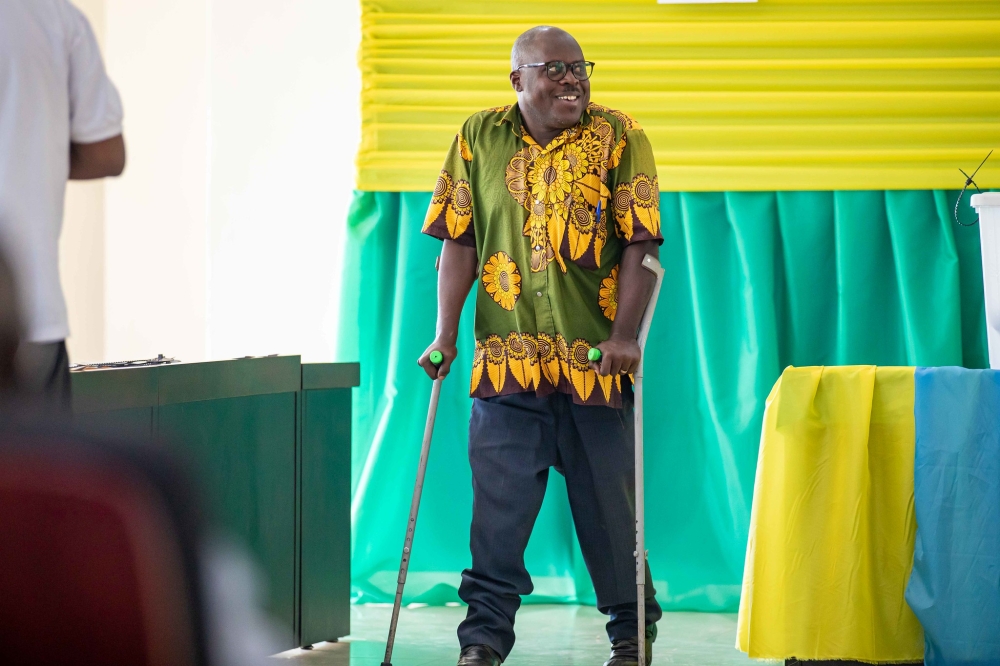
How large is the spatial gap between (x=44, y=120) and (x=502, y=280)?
1.46 m

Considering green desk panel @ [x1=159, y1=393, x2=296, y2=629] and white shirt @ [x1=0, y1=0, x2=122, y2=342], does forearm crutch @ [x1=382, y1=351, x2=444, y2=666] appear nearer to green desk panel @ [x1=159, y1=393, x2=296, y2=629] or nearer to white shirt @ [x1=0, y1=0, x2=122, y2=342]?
green desk panel @ [x1=159, y1=393, x2=296, y2=629]

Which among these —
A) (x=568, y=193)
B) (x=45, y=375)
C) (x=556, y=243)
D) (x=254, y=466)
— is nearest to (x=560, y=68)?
(x=568, y=193)

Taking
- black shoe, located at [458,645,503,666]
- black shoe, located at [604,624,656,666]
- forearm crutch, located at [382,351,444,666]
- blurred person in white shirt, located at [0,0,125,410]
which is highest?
blurred person in white shirt, located at [0,0,125,410]

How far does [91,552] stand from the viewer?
0.70m

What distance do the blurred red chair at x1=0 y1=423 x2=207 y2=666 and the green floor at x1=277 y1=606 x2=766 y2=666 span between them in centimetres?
220

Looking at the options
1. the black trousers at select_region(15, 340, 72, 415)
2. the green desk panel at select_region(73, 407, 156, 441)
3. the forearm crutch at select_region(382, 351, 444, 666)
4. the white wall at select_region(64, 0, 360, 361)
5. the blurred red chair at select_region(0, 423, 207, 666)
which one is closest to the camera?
the blurred red chair at select_region(0, 423, 207, 666)

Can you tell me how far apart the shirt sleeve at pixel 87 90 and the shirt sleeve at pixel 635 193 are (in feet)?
4.85

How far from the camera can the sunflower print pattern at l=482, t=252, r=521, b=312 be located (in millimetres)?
2543

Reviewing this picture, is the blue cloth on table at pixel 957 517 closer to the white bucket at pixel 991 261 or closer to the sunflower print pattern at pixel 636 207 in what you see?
the white bucket at pixel 991 261

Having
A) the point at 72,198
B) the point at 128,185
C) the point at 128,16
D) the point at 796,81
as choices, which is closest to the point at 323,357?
the point at 128,185

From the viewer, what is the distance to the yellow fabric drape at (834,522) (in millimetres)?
2389

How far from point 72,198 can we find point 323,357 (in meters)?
2.35

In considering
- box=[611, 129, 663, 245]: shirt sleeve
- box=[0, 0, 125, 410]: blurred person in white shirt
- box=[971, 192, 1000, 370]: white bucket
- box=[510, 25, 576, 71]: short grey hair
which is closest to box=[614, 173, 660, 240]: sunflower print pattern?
box=[611, 129, 663, 245]: shirt sleeve

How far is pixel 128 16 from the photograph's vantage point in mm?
3482
